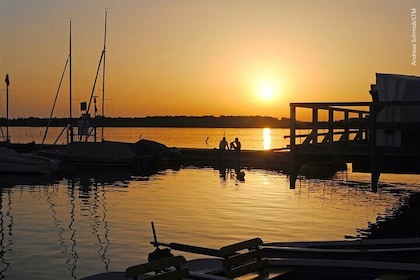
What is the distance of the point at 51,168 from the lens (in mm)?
45594

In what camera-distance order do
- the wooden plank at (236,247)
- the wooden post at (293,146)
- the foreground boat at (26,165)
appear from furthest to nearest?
the foreground boat at (26,165)
the wooden post at (293,146)
the wooden plank at (236,247)

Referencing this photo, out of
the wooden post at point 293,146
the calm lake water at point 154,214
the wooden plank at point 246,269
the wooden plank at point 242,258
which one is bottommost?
the calm lake water at point 154,214

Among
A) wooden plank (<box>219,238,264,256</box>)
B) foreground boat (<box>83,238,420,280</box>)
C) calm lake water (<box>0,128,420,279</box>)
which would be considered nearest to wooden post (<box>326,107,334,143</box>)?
calm lake water (<box>0,128,420,279</box>)

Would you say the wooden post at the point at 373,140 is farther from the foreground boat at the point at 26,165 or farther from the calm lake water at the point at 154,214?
the foreground boat at the point at 26,165

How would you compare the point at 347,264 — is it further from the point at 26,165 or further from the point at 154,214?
the point at 26,165

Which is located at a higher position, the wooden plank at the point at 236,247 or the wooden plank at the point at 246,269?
the wooden plank at the point at 236,247

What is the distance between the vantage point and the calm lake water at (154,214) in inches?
670

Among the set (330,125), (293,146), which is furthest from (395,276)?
(293,146)

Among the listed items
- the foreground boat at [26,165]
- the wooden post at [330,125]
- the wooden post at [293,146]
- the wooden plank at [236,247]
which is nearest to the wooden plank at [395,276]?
the wooden plank at [236,247]

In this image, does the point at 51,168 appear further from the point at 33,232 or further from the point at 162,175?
the point at 33,232

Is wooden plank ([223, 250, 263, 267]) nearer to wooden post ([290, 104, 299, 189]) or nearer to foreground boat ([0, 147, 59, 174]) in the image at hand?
wooden post ([290, 104, 299, 189])

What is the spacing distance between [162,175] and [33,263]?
99.8ft

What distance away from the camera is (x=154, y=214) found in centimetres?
2502

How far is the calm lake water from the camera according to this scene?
1702 cm
